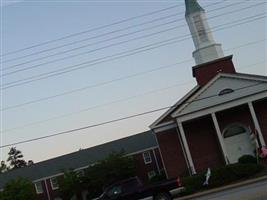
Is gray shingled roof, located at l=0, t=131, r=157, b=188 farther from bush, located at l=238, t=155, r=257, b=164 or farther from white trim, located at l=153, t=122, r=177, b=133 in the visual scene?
bush, located at l=238, t=155, r=257, b=164

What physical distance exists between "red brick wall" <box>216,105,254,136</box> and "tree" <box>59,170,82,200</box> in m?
18.8

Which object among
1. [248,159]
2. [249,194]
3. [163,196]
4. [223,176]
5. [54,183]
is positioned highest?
[54,183]

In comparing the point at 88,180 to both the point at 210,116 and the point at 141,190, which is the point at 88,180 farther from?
the point at 141,190

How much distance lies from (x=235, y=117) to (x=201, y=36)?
8028 millimetres

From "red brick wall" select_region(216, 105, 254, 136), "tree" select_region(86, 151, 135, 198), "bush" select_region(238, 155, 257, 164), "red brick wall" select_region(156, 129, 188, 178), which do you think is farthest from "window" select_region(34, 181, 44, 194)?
"bush" select_region(238, 155, 257, 164)

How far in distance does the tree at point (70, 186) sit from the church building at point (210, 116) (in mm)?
14553

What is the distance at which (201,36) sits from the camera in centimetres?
4784

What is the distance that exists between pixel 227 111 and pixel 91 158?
2364 cm

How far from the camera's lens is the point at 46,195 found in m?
63.4

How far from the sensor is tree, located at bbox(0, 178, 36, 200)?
5519 cm

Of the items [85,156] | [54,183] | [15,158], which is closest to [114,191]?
[54,183]

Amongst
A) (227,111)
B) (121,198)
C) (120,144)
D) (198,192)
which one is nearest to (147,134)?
(120,144)

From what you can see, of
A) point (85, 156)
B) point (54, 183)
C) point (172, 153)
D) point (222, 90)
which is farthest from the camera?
point (85, 156)

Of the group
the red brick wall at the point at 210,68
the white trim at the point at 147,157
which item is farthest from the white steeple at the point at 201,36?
the white trim at the point at 147,157
